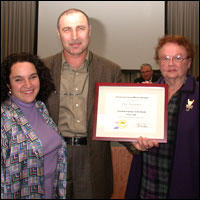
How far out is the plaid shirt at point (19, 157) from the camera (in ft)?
5.51

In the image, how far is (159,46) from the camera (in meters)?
2.01

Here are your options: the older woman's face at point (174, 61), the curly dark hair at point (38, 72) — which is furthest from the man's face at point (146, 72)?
the curly dark hair at point (38, 72)

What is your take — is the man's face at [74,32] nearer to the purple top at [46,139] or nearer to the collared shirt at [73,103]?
the collared shirt at [73,103]

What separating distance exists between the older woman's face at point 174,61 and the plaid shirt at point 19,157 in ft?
3.43

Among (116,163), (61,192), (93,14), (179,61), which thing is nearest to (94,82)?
(179,61)

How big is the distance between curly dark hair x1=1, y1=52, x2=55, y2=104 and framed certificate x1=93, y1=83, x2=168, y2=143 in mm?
435

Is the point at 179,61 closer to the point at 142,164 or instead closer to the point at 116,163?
the point at 142,164

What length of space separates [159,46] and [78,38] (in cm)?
71

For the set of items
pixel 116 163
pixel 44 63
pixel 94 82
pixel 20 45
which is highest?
pixel 20 45

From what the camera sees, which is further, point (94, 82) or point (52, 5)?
point (52, 5)

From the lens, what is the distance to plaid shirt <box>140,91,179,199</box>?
186 cm

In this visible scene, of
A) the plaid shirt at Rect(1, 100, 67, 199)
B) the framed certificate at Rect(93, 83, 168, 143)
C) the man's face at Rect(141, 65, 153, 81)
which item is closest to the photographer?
the plaid shirt at Rect(1, 100, 67, 199)

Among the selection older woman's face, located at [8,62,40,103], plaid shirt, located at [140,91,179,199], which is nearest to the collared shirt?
older woman's face, located at [8,62,40,103]

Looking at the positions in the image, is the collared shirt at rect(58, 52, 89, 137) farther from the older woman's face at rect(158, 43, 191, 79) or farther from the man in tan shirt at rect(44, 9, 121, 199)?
the older woman's face at rect(158, 43, 191, 79)
